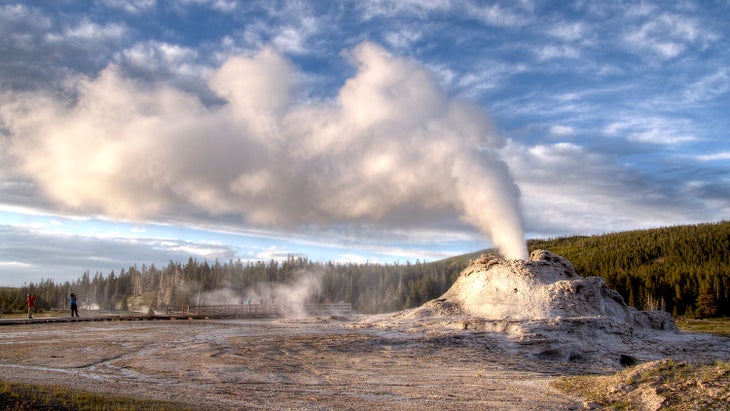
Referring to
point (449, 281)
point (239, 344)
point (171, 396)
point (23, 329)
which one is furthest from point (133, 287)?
point (171, 396)

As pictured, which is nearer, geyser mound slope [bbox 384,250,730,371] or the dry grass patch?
the dry grass patch

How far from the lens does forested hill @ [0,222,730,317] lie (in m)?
67.7

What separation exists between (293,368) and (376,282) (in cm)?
7735

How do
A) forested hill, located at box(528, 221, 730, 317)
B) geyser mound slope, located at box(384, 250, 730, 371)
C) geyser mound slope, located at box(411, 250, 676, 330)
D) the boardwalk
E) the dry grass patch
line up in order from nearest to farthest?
1. the dry grass patch
2. geyser mound slope, located at box(384, 250, 730, 371)
3. geyser mound slope, located at box(411, 250, 676, 330)
4. the boardwalk
5. forested hill, located at box(528, 221, 730, 317)

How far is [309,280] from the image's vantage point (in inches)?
3866

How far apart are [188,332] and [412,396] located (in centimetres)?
1854

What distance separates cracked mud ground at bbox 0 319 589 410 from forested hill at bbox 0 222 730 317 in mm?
44843

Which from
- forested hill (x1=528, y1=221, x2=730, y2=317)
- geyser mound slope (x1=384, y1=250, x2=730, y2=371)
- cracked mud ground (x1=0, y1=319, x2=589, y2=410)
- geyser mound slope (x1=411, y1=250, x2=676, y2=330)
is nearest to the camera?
cracked mud ground (x1=0, y1=319, x2=589, y2=410)

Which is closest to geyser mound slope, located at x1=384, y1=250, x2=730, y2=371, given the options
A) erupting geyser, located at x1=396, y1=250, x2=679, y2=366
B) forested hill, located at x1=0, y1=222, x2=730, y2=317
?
erupting geyser, located at x1=396, y1=250, x2=679, y2=366

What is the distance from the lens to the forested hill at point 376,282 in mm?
67688

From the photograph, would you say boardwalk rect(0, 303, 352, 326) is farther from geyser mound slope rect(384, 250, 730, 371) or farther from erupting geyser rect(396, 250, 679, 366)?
geyser mound slope rect(384, 250, 730, 371)

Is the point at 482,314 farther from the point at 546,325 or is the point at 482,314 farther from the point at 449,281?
the point at 449,281

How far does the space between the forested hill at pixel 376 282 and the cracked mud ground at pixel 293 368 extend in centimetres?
4484

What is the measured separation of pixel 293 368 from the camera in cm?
1814
